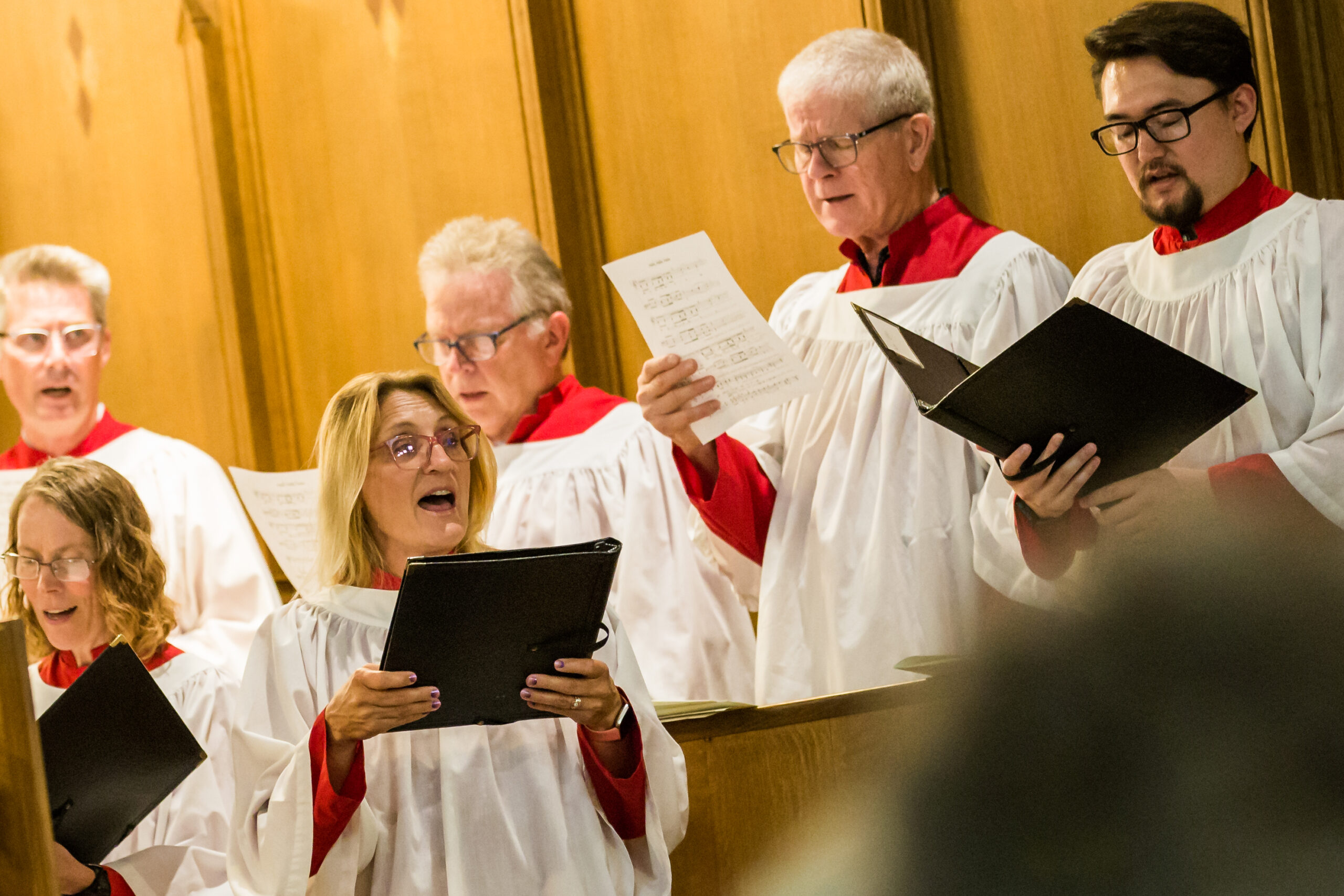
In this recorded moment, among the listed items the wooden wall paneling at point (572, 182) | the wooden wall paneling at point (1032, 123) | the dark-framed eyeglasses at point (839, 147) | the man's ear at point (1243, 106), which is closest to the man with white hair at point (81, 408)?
the wooden wall paneling at point (572, 182)

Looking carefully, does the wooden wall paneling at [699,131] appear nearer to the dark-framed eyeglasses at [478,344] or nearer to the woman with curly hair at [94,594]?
the dark-framed eyeglasses at [478,344]

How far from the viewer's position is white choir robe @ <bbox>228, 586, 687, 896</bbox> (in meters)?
2.45

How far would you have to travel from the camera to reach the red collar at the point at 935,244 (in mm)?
3545

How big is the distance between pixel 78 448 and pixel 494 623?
2866 millimetres

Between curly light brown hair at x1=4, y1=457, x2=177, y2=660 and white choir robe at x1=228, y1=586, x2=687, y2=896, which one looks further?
curly light brown hair at x1=4, y1=457, x2=177, y2=660

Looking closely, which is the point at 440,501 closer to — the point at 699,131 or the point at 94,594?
the point at 94,594

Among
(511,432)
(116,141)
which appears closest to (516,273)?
(511,432)

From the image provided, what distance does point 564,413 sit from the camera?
Result: 4387mm

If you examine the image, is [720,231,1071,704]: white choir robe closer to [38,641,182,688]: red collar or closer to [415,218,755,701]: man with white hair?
[415,218,755,701]: man with white hair

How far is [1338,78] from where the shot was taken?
11.7ft

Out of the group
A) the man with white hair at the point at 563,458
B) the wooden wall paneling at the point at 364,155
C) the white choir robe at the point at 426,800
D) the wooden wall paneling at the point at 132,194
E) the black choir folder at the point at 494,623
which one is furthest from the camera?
the wooden wall paneling at the point at 132,194

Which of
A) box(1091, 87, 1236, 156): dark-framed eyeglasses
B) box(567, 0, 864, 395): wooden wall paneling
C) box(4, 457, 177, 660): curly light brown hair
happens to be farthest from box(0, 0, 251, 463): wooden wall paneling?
box(1091, 87, 1236, 156): dark-framed eyeglasses

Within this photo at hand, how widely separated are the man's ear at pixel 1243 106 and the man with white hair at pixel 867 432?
0.58m

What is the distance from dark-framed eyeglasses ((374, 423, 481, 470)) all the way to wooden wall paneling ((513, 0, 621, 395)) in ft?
7.93
